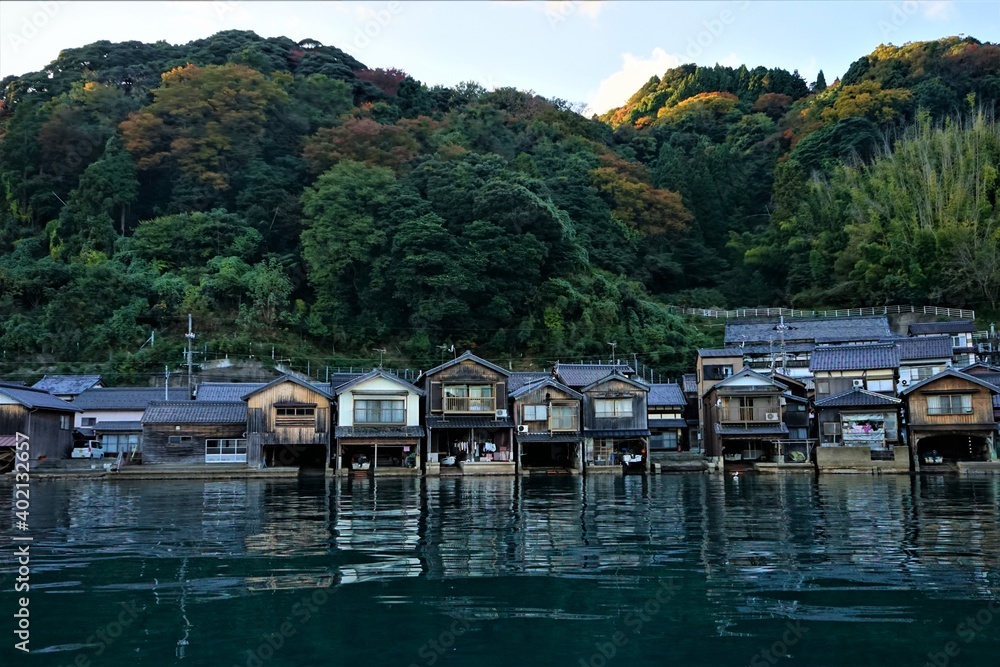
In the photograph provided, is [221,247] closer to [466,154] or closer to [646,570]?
[466,154]

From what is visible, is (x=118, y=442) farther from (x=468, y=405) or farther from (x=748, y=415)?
(x=748, y=415)

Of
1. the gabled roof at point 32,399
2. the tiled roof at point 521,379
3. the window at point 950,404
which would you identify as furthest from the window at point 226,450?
the window at point 950,404

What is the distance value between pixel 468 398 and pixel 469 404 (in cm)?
30

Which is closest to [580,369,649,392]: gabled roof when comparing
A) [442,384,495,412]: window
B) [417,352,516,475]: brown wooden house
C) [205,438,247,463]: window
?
[417,352,516,475]: brown wooden house

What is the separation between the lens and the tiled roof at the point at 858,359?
4341 cm

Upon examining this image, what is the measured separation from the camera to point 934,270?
63.0 m

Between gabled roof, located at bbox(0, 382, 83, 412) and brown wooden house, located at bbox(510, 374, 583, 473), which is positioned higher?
gabled roof, located at bbox(0, 382, 83, 412)

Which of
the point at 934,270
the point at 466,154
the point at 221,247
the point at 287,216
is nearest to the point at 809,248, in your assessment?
the point at 934,270

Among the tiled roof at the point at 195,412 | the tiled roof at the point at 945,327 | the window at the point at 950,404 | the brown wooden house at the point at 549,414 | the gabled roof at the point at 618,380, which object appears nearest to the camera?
the window at the point at 950,404

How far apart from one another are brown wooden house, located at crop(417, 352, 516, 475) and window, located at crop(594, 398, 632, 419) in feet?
14.6

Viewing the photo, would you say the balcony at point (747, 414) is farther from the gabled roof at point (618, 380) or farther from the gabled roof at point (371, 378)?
the gabled roof at point (371, 378)

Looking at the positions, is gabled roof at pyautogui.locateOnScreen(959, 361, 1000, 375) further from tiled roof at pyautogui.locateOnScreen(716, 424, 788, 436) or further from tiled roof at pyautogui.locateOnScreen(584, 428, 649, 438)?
tiled roof at pyautogui.locateOnScreen(584, 428, 649, 438)

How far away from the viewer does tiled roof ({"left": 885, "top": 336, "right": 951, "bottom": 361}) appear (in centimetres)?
4716

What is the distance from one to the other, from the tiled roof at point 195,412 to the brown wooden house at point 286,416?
1.05 m
